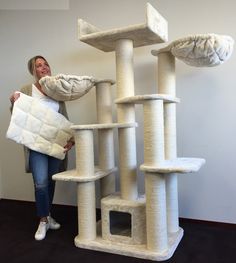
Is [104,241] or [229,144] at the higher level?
[229,144]

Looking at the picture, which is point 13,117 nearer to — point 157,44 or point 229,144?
point 157,44

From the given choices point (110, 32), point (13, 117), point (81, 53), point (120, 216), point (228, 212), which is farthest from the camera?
point (81, 53)

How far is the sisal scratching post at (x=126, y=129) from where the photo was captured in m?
1.86

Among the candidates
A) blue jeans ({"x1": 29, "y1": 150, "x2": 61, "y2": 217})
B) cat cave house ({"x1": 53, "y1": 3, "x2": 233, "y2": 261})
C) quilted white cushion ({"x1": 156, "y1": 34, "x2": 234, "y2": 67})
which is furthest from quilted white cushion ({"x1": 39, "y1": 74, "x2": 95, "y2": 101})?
quilted white cushion ({"x1": 156, "y1": 34, "x2": 234, "y2": 67})

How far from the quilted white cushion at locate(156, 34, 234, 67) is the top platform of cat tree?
18cm

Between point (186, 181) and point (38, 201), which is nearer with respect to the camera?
point (38, 201)

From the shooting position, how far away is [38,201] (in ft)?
6.59

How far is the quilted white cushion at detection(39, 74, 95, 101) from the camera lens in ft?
5.81

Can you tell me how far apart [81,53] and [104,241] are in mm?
1480

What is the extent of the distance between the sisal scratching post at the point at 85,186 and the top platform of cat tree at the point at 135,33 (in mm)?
603

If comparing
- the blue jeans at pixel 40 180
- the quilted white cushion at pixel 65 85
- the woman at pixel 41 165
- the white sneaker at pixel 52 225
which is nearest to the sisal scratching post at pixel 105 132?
the quilted white cushion at pixel 65 85

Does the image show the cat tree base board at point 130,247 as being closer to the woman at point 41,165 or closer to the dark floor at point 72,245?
the dark floor at point 72,245

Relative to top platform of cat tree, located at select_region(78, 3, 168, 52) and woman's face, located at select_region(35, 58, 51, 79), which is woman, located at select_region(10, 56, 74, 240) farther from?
top platform of cat tree, located at select_region(78, 3, 168, 52)

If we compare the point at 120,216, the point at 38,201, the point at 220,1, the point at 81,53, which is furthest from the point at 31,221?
the point at 220,1
